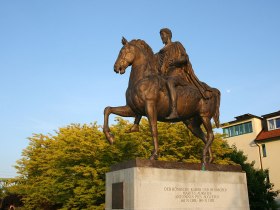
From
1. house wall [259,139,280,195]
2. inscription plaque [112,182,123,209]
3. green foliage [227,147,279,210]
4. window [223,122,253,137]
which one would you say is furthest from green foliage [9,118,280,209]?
inscription plaque [112,182,123,209]

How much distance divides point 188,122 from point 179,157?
16.4 metres

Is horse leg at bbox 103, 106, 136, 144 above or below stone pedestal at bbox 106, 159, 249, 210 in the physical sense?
above

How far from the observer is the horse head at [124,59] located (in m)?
9.97

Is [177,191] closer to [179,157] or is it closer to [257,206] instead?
[179,157]

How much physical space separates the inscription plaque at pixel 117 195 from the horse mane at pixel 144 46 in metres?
3.77

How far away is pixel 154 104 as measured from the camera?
31.4 feet

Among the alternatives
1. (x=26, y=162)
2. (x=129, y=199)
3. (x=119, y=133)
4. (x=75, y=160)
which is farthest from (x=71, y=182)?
(x=129, y=199)

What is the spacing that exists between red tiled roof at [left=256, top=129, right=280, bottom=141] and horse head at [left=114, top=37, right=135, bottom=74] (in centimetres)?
3270

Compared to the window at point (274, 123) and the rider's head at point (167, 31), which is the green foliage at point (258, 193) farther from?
the rider's head at point (167, 31)

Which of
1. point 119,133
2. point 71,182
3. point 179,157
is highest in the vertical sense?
point 119,133

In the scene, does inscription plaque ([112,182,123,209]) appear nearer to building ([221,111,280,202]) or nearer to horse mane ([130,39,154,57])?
horse mane ([130,39,154,57])

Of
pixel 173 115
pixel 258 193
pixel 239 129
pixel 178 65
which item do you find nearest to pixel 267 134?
pixel 239 129

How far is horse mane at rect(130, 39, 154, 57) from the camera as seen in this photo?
33.8 feet

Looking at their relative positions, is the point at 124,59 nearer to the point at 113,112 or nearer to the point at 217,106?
the point at 113,112
